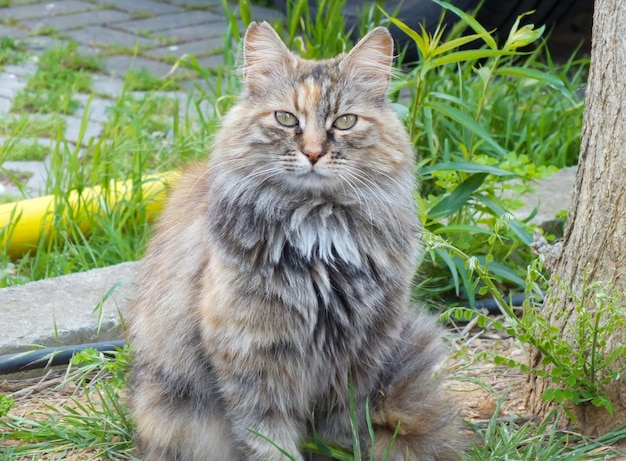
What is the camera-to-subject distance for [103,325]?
3377 mm

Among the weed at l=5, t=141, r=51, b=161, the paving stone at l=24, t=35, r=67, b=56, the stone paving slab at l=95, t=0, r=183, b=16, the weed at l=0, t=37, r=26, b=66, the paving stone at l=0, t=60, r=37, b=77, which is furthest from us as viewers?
the stone paving slab at l=95, t=0, r=183, b=16

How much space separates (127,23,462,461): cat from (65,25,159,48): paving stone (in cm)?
426

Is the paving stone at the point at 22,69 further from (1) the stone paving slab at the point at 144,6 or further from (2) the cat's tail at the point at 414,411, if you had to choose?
(2) the cat's tail at the point at 414,411

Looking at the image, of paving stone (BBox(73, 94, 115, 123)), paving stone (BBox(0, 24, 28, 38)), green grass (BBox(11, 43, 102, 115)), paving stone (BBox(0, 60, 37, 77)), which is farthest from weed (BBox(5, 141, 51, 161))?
paving stone (BBox(0, 24, 28, 38))

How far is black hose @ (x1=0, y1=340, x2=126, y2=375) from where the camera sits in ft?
10.2

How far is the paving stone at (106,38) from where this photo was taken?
21.8 feet

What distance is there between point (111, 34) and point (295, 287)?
4.89 metres

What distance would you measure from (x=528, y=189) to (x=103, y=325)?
1.82m

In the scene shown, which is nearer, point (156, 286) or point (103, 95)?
point (156, 286)

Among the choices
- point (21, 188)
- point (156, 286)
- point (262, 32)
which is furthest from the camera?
point (21, 188)

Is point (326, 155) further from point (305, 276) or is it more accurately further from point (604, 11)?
point (604, 11)

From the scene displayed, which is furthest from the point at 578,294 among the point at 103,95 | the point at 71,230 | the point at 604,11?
the point at 103,95

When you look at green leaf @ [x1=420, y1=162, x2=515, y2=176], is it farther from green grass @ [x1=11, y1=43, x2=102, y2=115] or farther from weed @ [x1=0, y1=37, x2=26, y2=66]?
weed @ [x1=0, y1=37, x2=26, y2=66]

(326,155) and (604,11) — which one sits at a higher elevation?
(604,11)
